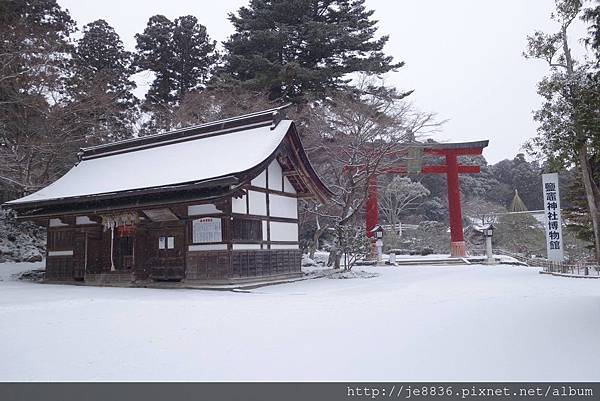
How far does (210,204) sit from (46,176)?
13.6m

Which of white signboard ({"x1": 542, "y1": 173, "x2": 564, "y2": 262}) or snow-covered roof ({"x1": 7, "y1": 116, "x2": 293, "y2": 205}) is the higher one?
snow-covered roof ({"x1": 7, "y1": 116, "x2": 293, "y2": 205})

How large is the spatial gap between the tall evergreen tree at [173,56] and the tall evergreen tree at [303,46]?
5587mm

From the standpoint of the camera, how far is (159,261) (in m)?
15.5

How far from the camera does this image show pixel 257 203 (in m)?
15.4

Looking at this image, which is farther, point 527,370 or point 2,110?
point 2,110

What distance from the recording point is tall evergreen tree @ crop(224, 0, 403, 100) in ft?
85.9

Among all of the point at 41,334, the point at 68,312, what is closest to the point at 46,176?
the point at 68,312

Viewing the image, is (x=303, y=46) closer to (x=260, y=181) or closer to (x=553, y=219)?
(x=260, y=181)

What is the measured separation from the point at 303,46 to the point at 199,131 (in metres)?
12.1

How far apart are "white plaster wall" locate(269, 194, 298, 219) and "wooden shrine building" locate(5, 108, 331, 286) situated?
0.04 m

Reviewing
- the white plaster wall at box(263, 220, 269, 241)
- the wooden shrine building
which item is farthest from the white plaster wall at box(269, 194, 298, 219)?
the white plaster wall at box(263, 220, 269, 241)

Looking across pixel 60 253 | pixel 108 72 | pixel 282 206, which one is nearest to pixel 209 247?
pixel 282 206

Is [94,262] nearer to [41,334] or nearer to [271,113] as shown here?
[271,113]

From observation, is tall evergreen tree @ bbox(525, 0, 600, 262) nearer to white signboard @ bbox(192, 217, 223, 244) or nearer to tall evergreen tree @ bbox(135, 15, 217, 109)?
white signboard @ bbox(192, 217, 223, 244)
